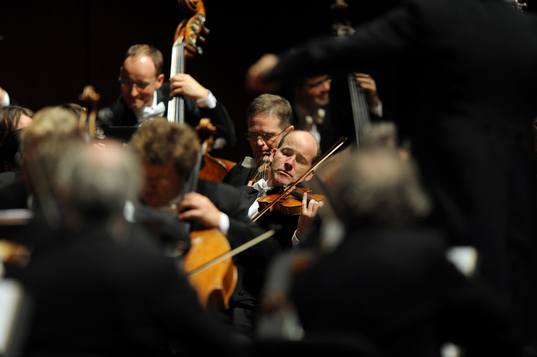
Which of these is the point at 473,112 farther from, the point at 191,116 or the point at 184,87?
the point at 191,116

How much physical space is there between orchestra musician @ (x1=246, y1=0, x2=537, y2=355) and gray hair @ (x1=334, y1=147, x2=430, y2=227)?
1.01ft

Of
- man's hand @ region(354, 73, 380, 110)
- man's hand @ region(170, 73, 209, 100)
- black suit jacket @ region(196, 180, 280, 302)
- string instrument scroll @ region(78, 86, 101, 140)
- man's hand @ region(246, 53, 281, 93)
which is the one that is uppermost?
man's hand @ region(246, 53, 281, 93)

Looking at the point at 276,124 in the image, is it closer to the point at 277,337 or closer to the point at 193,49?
the point at 193,49

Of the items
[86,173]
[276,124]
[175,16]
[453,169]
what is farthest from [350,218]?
Answer: [175,16]

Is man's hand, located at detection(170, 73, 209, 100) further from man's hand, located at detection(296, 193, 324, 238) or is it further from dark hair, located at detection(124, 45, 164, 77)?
man's hand, located at detection(296, 193, 324, 238)

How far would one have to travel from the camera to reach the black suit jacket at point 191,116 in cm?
357

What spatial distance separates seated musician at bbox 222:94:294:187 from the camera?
355 cm

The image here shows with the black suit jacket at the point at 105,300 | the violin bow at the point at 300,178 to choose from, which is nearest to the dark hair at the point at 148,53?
the violin bow at the point at 300,178

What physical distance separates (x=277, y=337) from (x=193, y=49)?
2.29 metres

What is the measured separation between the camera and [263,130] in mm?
3562

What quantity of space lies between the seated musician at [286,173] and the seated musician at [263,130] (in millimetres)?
295

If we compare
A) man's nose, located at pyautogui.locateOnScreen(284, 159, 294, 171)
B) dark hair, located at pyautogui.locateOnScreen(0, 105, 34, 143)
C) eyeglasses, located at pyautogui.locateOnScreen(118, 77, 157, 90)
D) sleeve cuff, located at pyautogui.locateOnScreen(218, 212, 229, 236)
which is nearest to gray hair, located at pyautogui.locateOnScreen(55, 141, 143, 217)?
sleeve cuff, located at pyautogui.locateOnScreen(218, 212, 229, 236)

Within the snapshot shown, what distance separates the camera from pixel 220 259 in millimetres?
1915

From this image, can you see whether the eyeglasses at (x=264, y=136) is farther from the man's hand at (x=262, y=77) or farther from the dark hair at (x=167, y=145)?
the man's hand at (x=262, y=77)
